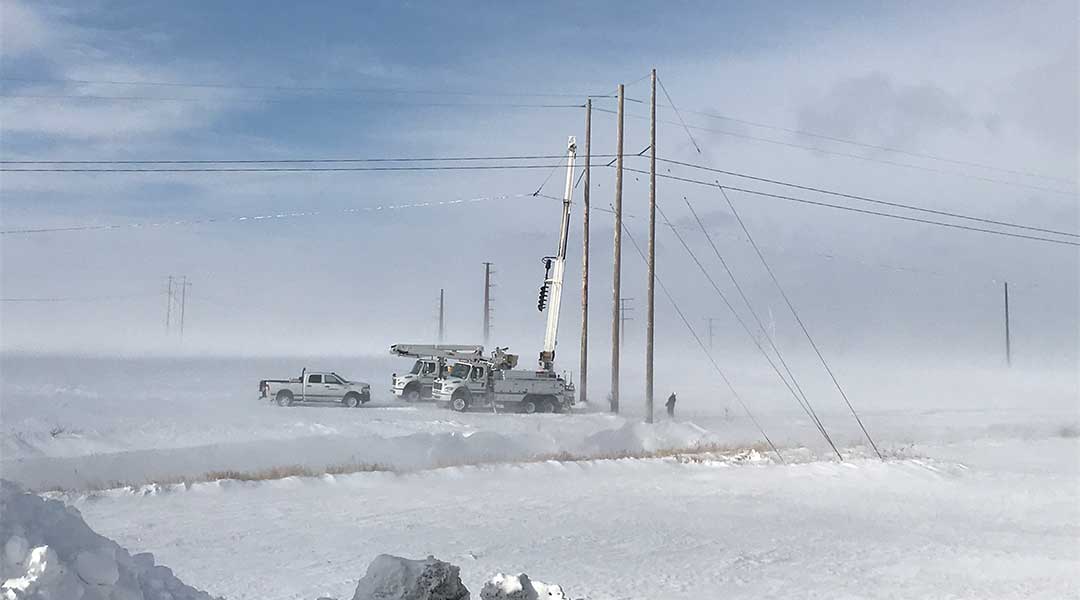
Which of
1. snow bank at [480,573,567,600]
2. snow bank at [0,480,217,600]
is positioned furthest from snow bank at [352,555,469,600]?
snow bank at [0,480,217,600]

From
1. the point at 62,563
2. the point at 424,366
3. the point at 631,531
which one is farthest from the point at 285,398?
the point at 62,563

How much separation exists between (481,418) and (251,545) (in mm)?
22167

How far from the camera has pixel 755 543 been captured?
49.9ft

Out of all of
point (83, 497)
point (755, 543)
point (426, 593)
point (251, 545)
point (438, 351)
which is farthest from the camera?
point (438, 351)

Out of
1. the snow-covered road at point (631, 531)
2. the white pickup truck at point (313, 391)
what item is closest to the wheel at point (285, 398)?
the white pickup truck at point (313, 391)

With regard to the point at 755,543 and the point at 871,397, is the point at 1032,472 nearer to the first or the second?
the point at 755,543

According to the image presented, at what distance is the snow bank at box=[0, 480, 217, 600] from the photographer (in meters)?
6.42

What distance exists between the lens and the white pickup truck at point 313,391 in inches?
1585

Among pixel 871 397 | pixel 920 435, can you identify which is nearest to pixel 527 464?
pixel 920 435

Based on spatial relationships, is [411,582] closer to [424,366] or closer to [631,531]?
[631,531]

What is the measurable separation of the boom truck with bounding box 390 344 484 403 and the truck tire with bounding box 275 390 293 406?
432 cm

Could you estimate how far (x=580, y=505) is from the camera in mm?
18141

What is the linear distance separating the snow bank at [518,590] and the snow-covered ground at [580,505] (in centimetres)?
441

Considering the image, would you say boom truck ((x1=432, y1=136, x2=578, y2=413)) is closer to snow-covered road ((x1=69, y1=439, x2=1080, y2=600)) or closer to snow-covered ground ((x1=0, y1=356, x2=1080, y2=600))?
snow-covered ground ((x1=0, y1=356, x2=1080, y2=600))
